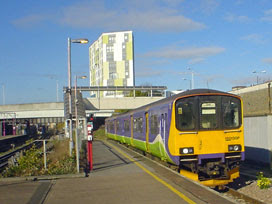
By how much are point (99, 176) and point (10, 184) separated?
9.29 ft

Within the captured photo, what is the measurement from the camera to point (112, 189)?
10008 millimetres

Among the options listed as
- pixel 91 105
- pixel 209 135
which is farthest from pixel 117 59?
pixel 209 135

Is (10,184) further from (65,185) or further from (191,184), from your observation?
(191,184)

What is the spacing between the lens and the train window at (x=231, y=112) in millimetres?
11891

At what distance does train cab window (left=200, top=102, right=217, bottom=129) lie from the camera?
463 inches

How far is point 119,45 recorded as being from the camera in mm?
109750

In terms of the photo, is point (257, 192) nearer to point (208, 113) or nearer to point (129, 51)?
point (208, 113)

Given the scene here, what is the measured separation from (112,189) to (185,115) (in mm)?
3458

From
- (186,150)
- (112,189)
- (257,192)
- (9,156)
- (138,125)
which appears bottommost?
(9,156)

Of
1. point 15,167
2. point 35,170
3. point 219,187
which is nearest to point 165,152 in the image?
point 219,187

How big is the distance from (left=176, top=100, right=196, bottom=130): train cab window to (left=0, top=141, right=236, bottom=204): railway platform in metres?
1.64

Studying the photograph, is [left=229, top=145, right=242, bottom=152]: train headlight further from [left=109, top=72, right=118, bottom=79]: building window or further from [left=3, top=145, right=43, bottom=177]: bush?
[left=109, top=72, right=118, bottom=79]: building window

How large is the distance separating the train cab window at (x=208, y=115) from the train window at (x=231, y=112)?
326 millimetres

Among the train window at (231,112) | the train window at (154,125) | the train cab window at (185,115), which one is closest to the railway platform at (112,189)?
the train cab window at (185,115)
